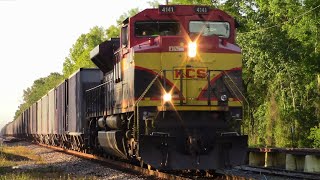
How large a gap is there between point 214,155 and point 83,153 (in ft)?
40.8

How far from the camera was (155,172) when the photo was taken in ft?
Answer: 41.9

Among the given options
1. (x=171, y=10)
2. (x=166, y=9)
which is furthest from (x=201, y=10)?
(x=166, y=9)

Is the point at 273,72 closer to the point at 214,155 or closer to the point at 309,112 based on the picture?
the point at 309,112

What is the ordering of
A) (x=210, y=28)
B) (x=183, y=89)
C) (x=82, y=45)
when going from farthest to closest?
(x=82, y=45)
(x=210, y=28)
(x=183, y=89)

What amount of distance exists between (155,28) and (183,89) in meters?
A: 1.66

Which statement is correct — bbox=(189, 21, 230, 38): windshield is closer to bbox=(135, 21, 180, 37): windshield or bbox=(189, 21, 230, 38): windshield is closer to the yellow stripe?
bbox=(135, 21, 180, 37): windshield

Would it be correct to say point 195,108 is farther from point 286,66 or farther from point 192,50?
point 286,66

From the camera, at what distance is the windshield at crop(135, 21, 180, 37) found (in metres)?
12.2

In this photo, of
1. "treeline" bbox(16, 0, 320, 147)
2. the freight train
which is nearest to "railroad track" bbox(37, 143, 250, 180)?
the freight train

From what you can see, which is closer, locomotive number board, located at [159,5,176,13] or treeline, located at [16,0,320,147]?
locomotive number board, located at [159,5,176,13]

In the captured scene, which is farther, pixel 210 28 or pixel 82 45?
pixel 82 45

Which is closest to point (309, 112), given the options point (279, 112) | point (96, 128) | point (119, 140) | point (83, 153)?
point (279, 112)

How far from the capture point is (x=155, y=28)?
40.3 feet

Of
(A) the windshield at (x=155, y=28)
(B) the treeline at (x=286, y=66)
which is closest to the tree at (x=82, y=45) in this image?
(B) the treeline at (x=286, y=66)
